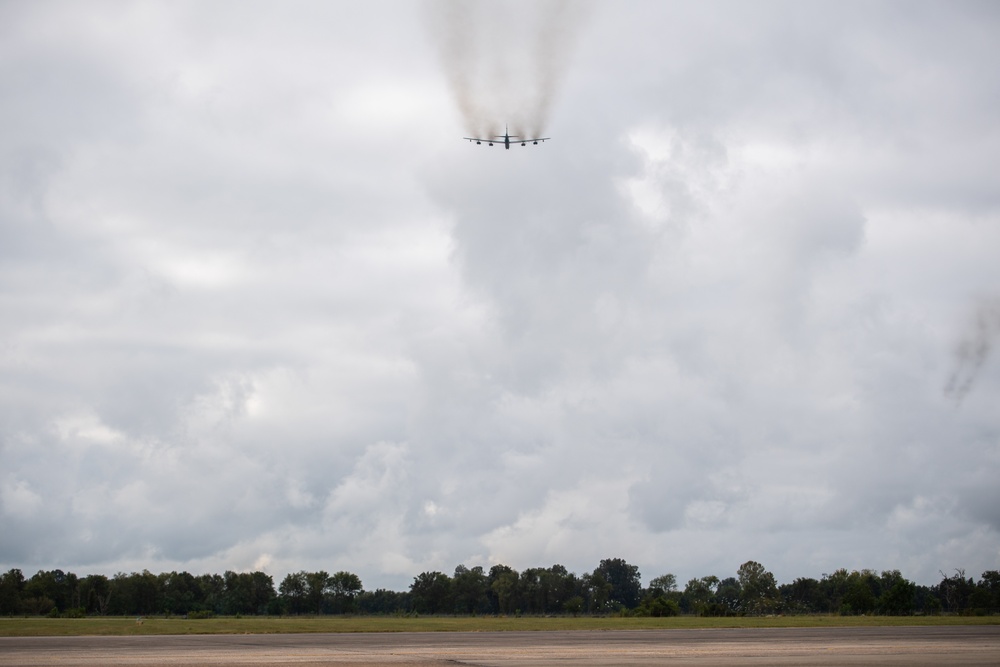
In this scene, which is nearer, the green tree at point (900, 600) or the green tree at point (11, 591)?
the green tree at point (900, 600)

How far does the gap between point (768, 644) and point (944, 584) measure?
158 meters

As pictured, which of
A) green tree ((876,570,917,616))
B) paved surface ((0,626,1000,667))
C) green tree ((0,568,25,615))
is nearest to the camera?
paved surface ((0,626,1000,667))

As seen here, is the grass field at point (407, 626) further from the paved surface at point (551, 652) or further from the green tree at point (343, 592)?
the green tree at point (343, 592)

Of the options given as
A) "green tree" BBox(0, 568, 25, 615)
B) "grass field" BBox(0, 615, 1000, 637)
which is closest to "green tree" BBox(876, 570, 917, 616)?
"grass field" BBox(0, 615, 1000, 637)

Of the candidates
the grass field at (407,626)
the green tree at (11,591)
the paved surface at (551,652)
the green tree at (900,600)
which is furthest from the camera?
the green tree at (11,591)

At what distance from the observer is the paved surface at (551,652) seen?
116 feet

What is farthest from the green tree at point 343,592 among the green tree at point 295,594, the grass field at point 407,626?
the grass field at point 407,626

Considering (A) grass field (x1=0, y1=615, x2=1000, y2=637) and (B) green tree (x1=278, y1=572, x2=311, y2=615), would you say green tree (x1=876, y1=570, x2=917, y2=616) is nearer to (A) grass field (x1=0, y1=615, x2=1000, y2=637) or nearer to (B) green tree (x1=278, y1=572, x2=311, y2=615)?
(A) grass field (x1=0, y1=615, x2=1000, y2=637)

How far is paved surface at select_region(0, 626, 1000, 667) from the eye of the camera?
35.4 metres

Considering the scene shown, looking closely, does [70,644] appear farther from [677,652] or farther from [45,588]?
[45,588]

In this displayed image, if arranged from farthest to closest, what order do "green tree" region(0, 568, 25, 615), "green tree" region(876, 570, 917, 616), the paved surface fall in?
"green tree" region(0, 568, 25, 615) < "green tree" region(876, 570, 917, 616) < the paved surface

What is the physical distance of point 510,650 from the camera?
1698 inches

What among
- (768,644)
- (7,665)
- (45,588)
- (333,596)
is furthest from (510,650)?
(45,588)

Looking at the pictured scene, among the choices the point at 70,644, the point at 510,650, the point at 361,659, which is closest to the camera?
the point at 361,659
